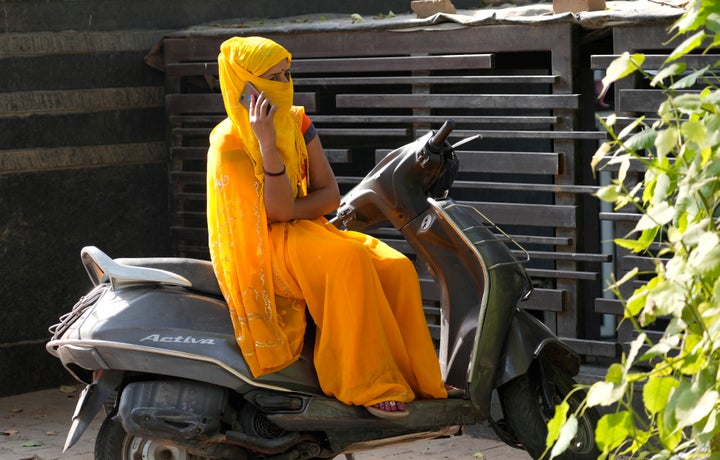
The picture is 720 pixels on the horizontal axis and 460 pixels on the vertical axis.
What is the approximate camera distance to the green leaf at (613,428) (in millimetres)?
1701

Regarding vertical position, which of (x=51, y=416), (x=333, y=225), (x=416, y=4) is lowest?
(x=51, y=416)

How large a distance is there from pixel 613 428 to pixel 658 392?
0.09 metres

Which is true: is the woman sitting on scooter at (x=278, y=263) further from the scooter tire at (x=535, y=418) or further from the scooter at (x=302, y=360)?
the scooter tire at (x=535, y=418)

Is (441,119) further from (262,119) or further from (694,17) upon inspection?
(694,17)

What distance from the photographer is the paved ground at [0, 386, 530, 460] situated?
5.44 metres

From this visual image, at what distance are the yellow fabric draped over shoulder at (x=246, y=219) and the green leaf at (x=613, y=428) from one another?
2456 millimetres

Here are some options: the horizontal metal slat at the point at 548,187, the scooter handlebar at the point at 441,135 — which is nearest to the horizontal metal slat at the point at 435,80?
the horizontal metal slat at the point at 548,187

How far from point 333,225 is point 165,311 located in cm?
78

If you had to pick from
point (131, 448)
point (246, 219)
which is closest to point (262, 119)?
point (246, 219)

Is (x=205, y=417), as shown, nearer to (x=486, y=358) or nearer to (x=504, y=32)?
(x=486, y=358)

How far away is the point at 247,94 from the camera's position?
4.14 m

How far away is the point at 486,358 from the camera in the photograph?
4379 millimetres

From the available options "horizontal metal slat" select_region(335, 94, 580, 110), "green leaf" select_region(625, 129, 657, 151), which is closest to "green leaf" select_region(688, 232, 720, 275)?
"green leaf" select_region(625, 129, 657, 151)

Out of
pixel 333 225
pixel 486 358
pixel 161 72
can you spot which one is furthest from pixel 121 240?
pixel 486 358
